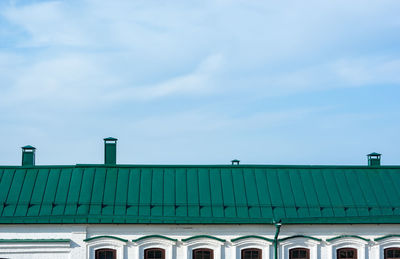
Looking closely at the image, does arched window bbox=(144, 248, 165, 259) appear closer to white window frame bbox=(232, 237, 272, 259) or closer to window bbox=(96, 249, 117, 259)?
window bbox=(96, 249, 117, 259)

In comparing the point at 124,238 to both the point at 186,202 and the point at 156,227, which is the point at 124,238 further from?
the point at 186,202

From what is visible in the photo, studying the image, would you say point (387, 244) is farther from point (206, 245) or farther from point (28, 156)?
point (28, 156)

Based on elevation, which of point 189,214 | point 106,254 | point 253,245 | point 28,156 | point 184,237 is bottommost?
point 106,254

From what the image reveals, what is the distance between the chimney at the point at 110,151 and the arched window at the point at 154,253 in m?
5.19

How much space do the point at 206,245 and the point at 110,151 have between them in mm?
6868

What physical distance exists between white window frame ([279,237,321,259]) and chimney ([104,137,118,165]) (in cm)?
903

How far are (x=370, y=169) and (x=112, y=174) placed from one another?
1254 centimetres

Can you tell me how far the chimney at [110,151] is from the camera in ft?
101

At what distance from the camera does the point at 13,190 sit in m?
28.6

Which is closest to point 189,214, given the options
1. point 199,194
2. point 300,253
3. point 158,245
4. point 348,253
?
point 199,194

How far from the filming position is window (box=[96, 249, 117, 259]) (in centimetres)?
2752

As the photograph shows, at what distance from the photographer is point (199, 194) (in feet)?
94.8

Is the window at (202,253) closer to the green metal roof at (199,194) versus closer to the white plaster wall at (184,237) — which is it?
the white plaster wall at (184,237)

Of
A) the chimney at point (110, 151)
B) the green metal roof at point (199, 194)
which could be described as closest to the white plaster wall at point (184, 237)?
the green metal roof at point (199, 194)
